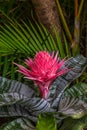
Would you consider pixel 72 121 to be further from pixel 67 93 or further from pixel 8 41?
pixel 8 41

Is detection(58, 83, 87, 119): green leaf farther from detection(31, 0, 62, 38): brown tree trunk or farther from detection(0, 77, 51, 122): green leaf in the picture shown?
detection(31, 0, 62, 38): brown tree trunk

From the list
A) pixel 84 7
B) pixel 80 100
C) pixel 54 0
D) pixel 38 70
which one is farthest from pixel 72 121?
pixel 84 7

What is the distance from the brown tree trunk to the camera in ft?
5.41

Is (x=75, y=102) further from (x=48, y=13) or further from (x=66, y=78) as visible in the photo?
(x=48, y=13)

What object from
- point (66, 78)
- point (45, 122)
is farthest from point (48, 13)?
point (45, 122)

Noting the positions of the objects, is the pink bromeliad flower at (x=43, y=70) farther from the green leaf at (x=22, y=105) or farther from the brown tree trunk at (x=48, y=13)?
the brown tree trunk at (x=48, y=13)

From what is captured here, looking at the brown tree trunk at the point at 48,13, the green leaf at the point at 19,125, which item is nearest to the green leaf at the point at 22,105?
the green leaf at the point at 19,125

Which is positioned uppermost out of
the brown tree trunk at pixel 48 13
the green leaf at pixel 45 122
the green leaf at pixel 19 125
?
the brown tree trunk at pixel 48 13

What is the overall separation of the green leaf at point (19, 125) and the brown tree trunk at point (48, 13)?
0.63 meters

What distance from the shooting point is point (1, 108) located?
124 centimetres

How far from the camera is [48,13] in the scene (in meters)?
1.68

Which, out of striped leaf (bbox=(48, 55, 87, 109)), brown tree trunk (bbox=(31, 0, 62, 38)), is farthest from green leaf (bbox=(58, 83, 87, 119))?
brown tree trunk (bbox=(31, 0, 62, 38))

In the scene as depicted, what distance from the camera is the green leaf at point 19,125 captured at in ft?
3.80

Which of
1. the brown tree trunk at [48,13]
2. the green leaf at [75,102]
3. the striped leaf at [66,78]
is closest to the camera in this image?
the green leaf at [75,102]
